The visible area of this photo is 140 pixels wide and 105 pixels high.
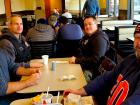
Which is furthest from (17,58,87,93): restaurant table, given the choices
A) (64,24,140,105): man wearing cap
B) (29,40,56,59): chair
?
(29,40,56,59): chair

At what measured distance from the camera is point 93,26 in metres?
3.22

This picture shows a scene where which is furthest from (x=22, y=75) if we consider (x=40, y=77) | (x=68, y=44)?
(x=68, y=44)

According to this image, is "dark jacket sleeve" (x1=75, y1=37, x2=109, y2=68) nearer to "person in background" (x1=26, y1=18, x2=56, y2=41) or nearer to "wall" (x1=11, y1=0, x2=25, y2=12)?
"person in background" (x1=26, y1=18, x2=56, y2=41)

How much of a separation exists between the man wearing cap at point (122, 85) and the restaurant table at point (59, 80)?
136mm

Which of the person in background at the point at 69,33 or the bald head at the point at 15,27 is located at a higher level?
the bald head at the point at 15,27

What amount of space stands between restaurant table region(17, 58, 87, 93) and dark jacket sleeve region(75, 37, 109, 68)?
0.26 metres

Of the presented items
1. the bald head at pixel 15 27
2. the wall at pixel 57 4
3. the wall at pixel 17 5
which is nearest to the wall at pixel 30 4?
the wall at pixel 17 5

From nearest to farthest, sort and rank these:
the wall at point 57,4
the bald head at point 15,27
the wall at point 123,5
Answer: the bald head at point 15,27 < the wall at point 123,5 < the wall at point 57,4

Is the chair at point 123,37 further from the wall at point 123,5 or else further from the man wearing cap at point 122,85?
the wall at point 123,5

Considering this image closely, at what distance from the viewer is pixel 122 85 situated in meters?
1.59

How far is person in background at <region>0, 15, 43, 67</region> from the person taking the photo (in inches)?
112

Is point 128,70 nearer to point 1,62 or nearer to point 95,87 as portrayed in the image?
point 95,87

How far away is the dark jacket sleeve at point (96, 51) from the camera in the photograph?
2955 millimetres

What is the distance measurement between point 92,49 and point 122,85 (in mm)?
1495
